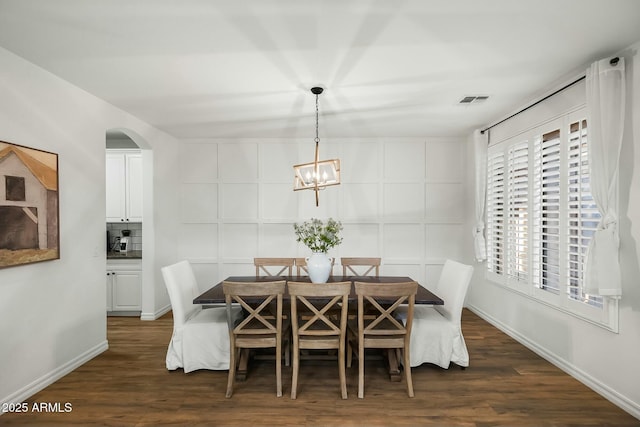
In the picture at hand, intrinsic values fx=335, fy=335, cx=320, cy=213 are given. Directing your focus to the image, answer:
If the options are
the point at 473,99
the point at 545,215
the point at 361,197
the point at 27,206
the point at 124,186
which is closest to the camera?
the point at 27,206

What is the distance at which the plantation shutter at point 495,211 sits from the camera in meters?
4.27

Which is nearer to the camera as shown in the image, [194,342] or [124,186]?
[194,342]

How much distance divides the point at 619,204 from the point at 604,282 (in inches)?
24.0

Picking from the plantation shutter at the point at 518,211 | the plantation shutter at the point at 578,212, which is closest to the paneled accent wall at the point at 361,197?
the plantation shutter at the point at 518,211

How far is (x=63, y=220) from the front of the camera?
10.1ft

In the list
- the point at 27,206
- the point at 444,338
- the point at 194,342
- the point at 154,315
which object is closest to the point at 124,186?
the point at 154,315

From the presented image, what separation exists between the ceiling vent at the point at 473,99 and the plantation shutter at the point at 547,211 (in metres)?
0.72

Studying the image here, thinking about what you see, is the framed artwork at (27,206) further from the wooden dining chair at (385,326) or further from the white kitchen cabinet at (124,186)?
the wooden dining chair at (385,326)

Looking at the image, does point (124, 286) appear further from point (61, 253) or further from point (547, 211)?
point (547, 211)

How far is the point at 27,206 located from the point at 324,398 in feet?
9.17

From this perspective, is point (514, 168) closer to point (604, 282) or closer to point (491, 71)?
point (491, 71)

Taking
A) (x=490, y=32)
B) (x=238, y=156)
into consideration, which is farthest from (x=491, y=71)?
(x=238, y=156)

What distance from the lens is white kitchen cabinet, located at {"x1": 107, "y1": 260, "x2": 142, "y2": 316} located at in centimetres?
472

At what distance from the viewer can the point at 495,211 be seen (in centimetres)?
441
